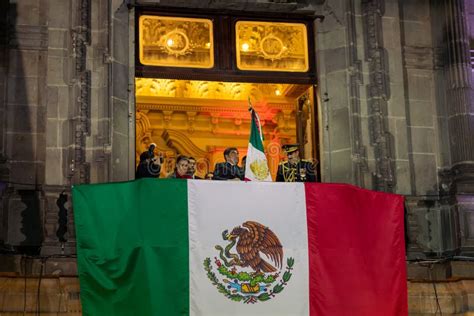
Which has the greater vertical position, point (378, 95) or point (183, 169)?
point (378, 95)

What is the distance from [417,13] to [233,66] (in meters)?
3.63

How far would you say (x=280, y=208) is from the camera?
50.5 ft

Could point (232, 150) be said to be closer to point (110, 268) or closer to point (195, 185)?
point (195, 185)

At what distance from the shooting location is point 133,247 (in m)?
14.6

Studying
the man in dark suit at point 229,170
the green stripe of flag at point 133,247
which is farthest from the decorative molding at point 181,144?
the green stripe of flag at point 133,247

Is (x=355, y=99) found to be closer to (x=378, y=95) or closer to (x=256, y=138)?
(x=378, y=95)

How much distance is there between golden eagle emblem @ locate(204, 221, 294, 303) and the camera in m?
14.9

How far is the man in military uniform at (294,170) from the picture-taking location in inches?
652

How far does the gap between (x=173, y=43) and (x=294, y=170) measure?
3311 mm

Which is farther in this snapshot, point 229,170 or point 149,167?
point 229,170

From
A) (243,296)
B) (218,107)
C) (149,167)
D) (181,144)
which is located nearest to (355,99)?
(149,167)

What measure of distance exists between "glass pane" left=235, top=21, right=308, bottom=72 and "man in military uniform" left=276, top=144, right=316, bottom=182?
2.26 meters

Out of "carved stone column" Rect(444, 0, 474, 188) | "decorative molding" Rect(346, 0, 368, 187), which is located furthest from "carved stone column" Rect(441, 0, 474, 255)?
"decorative molding" Rect(346, 0, 368, 187)

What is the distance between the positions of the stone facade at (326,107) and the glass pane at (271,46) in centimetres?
33
